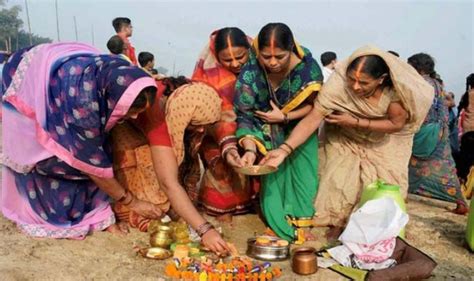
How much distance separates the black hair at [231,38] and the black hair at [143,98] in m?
0.87

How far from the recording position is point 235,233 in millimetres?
3916

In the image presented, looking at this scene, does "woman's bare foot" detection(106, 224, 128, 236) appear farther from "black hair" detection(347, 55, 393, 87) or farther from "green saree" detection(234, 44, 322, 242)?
"black hair" detection(347, 55, 393, 87)

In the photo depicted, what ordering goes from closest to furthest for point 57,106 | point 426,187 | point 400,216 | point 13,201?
point 400,216
point 57,106
point 13,201
point 426,187

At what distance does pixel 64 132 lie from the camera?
3250mm

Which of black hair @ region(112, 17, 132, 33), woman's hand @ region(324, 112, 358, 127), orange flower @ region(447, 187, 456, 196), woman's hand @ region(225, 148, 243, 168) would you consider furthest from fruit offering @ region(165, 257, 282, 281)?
black hair @ region(112, 17, 132, 33)

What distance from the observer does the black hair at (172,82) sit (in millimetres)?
3758

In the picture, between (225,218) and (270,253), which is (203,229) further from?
(225,218)

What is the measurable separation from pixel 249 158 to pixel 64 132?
48.9 inches

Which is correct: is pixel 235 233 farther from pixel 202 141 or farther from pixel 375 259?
pixel 375 259

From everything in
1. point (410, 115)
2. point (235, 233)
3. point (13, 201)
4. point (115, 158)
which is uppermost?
point (410, 115)

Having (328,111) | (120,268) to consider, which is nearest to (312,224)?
(328,111)

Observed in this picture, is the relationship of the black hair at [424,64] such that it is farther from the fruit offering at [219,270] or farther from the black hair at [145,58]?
the black hair at [145,58]

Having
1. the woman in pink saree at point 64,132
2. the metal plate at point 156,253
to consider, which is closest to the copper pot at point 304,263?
the metal plate at point 156,253

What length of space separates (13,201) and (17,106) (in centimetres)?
75
